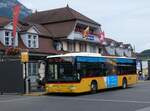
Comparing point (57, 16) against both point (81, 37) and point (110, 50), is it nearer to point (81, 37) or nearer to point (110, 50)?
point (81, 37)

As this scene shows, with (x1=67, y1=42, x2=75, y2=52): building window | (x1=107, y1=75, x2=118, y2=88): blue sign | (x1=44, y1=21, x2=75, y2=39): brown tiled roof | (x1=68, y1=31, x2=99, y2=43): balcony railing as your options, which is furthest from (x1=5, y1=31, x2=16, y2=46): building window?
(x1=107, y1=75, x2=118, y2=88): blue sign

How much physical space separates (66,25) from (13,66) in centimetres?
2880

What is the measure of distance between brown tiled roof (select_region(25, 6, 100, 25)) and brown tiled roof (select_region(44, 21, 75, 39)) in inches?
24.3

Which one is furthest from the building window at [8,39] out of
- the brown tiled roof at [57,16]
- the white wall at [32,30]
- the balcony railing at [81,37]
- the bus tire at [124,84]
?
the bus tire at [124,84]

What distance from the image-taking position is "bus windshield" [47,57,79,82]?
26344mm

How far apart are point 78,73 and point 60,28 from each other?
30.7 metres

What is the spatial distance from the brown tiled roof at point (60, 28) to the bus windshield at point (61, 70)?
2629 centimetres

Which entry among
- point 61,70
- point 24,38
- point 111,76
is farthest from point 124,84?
point 24,38

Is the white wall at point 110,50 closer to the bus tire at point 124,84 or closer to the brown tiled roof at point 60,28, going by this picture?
the brown tiled roof at point 60,28

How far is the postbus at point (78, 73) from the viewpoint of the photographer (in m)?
26.3

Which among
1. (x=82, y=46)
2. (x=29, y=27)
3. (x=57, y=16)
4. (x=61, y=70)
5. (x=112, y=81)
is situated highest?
(x=57, y=16)

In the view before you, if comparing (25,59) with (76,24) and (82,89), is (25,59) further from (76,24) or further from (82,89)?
(76,24)

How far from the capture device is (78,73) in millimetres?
26344

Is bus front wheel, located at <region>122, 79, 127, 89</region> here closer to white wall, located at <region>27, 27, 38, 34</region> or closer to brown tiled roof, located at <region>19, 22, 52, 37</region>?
Answer: brown tiled roof, located at <region>19, 22, 52, 37</region>
